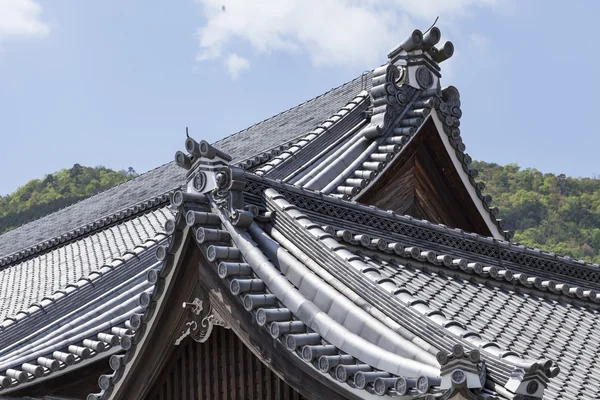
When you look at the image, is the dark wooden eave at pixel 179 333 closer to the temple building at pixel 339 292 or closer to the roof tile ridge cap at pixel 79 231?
the temple building at pixel 339 292

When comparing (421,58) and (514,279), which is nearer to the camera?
(514,279)

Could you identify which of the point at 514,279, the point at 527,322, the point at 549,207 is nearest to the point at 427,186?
the point at 514,279

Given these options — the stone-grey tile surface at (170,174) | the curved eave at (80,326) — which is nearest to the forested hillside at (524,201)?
the stone-grey tile surface at (170,174)

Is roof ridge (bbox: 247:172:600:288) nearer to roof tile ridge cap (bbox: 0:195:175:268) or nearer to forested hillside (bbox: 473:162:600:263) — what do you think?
roof tile ridge cap (bbox: 0:195:175:268)

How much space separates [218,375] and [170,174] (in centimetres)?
983

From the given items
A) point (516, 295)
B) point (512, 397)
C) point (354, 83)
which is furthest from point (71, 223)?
point (512, 397)

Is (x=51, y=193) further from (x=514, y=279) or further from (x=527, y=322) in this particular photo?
(x=527, y=322)

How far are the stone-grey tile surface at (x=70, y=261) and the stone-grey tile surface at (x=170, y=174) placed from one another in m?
0.94

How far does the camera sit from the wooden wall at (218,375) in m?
7.00

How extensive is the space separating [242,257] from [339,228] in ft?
4.47

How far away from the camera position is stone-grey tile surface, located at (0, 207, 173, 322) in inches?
528

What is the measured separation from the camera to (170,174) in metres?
16.9

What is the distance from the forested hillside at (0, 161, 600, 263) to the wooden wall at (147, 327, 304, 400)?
32.7 metres

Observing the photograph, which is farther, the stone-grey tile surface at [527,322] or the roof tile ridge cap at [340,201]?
the roof tile ridge cap at [340,201]
